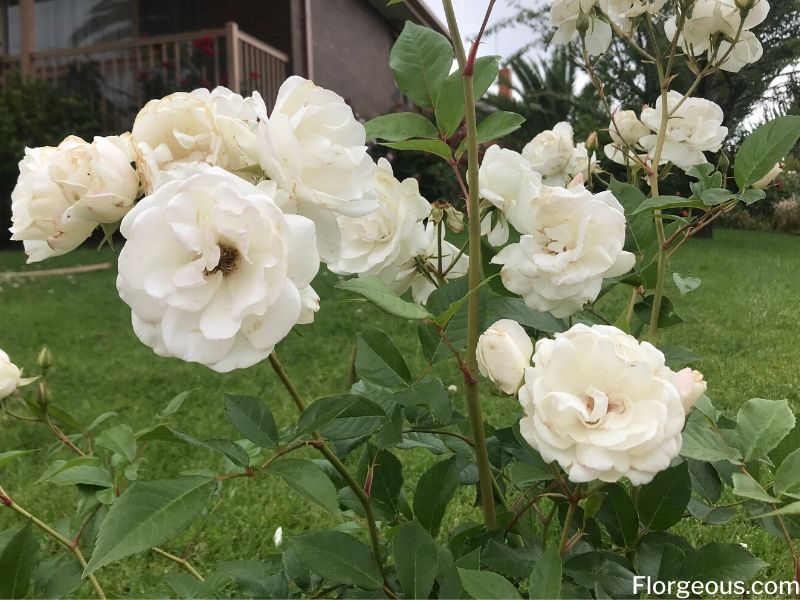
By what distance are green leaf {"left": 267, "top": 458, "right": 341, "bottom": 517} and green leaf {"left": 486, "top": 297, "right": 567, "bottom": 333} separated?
26 centimetres

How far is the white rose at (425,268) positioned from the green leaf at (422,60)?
14 cm

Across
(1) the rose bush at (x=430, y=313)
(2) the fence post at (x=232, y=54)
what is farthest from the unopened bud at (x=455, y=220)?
(2) the fence post at (x=232, y=54)

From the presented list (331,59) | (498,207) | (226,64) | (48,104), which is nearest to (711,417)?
(498,207)

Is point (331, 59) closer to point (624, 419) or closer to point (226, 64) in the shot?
point (226, 64)

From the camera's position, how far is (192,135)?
553 millimetres

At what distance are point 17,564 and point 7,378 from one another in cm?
20

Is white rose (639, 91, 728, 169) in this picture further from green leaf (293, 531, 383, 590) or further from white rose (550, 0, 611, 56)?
green leaf (293, 531, 383, 590)

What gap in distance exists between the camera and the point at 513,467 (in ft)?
2.04

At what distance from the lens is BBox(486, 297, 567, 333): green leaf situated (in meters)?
0.75

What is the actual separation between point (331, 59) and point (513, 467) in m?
8.30

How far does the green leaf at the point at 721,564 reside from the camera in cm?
66

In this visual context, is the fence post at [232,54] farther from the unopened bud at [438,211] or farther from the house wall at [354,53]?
the unopened bud at [438,211]

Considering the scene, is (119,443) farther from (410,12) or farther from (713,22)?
(410,12)

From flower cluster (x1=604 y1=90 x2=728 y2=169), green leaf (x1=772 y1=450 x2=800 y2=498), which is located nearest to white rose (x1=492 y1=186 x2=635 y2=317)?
green leaf (x1=772 y1=450 x2=800 y2=498)
